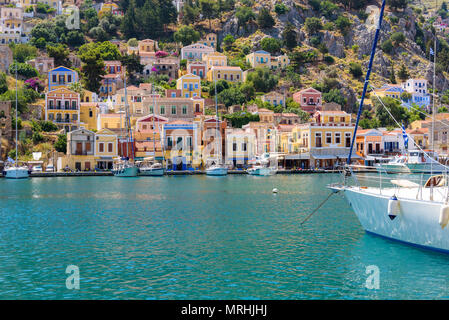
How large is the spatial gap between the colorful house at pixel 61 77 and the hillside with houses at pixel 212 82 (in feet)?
0.78

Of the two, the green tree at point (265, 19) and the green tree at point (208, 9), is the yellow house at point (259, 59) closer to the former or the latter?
the green tree at point (265, 19)

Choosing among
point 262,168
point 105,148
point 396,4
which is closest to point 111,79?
point 105,148

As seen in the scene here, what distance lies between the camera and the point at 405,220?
19.0m

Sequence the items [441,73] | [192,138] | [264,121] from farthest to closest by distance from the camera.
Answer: [441,73] < [264,121] < [192,138]

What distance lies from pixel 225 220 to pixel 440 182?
1230 centimetres

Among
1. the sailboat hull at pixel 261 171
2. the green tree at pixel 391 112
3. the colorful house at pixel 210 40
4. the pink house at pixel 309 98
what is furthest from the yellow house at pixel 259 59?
the sailboat hull at pixel 261 171

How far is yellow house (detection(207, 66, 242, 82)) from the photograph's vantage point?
11743cm

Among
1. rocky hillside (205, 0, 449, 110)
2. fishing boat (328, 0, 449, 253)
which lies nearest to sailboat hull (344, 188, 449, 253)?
fishing boat (328, 0, 449, 253)

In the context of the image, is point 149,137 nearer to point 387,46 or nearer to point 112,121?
point 112,121

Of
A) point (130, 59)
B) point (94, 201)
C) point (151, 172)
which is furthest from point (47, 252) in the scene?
point (130, 59)

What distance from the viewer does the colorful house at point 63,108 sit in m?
88.4

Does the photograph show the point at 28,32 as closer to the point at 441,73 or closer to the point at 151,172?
the point at 151,172

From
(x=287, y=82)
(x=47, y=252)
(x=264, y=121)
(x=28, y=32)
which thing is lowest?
(x=47, y=252)

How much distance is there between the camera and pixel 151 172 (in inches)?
2844
